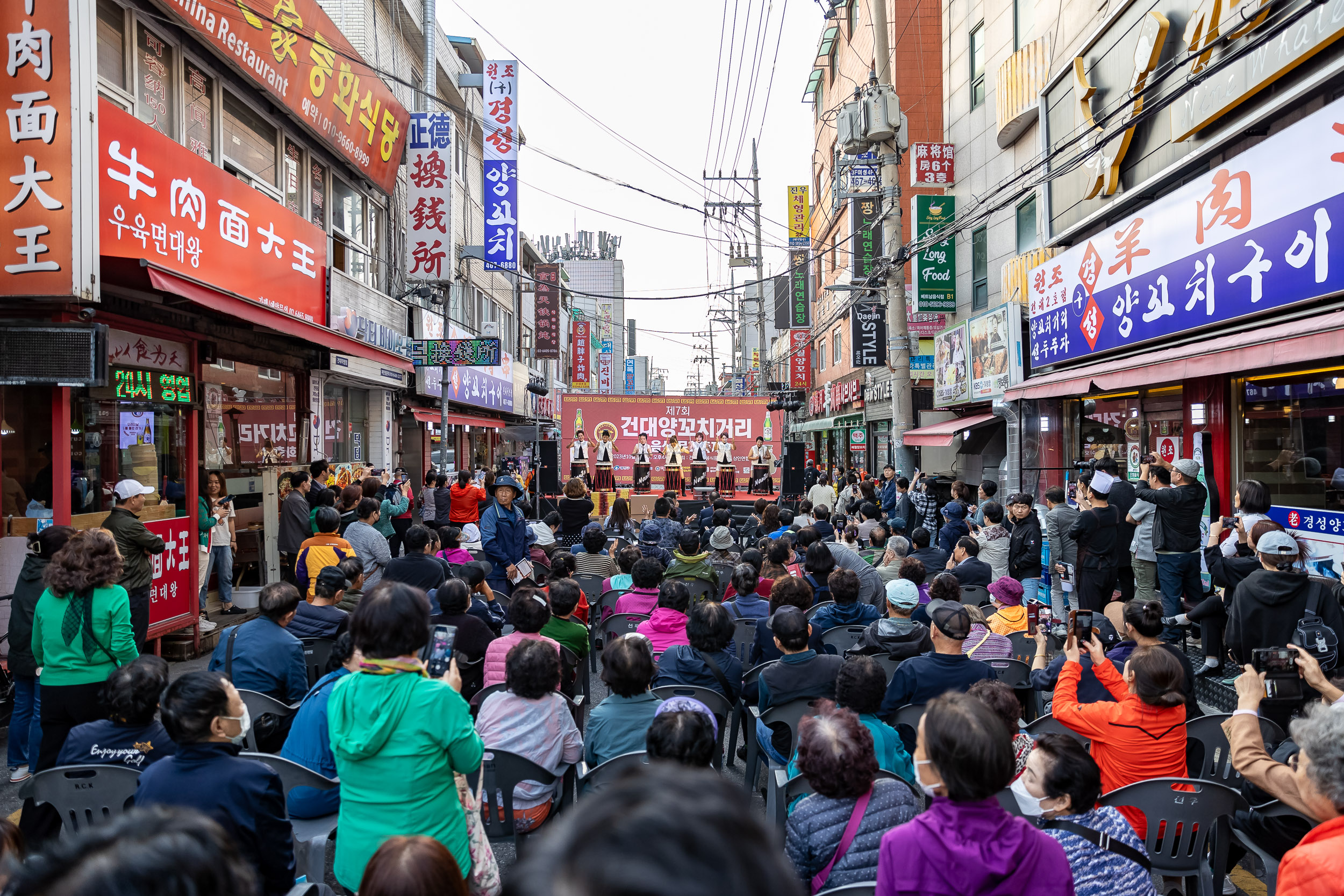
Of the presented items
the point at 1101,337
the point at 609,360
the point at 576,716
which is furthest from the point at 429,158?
the point at 609,360

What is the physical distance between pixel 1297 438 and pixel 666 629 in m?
6.70

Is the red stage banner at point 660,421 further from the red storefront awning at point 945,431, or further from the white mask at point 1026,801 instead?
the white mask at point 1026,801

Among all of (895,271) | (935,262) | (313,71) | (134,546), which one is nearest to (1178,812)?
(134,546)

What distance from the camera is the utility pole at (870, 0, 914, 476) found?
12.3 m

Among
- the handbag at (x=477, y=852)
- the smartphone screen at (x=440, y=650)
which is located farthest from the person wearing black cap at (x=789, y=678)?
the smartphone screen at (x=440, y=650)

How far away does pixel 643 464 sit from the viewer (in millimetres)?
20297

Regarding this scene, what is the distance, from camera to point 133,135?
21.9 feet

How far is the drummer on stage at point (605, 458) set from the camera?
66.6 ft

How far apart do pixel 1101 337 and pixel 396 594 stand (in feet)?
35.0

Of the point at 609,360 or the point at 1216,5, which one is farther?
the point at 609,360

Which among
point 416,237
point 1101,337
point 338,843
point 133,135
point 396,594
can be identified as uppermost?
point 416,237

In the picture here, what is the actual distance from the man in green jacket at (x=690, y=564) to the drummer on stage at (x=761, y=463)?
1380 cm

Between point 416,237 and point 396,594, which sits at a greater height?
point 416,237

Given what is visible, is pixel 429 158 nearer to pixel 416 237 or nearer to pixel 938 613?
pixel 416 237
